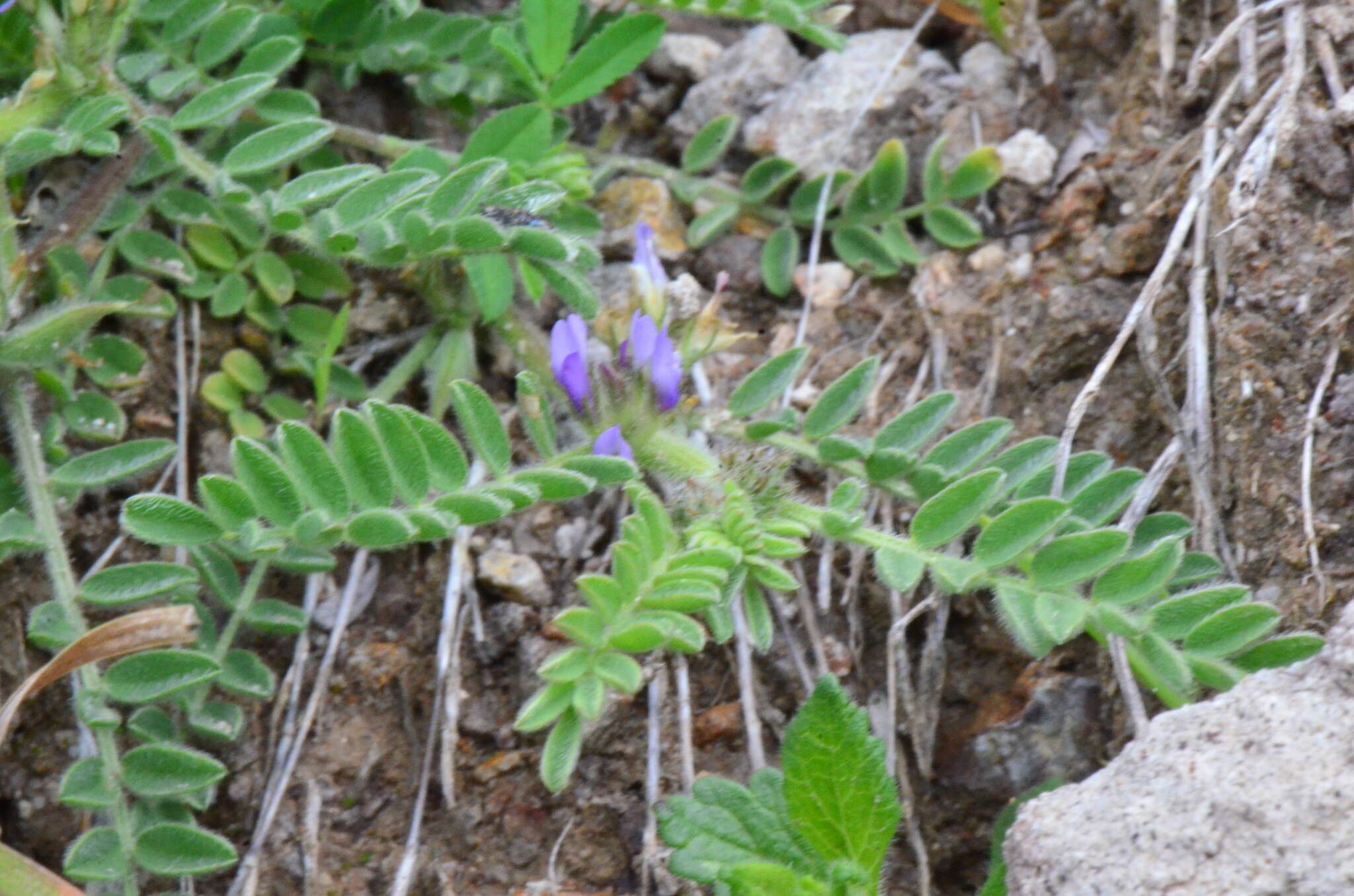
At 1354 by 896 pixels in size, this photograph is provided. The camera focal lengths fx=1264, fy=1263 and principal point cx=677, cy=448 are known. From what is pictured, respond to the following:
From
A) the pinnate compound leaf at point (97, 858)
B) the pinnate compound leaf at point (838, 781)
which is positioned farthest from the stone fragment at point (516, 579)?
the pinnate compound leaf at point (97, 858)

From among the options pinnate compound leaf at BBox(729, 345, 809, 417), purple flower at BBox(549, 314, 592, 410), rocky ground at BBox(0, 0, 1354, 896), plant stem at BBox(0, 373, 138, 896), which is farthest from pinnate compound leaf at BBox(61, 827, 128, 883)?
pinnate compound leaf at BBox(729, 345, 809, 417)

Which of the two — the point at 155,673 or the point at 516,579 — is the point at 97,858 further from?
the point at 516,579

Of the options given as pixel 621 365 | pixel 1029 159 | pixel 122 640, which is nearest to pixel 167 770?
pixel 122 640

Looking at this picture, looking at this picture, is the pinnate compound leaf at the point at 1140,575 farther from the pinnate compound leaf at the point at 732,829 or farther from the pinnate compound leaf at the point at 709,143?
the pinnate compound leaf at the point at 709,143

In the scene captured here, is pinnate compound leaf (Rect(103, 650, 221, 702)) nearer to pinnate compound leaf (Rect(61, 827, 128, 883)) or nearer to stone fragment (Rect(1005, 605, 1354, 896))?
pinnate compound leaf (Rect(61, 827, 128, 883))

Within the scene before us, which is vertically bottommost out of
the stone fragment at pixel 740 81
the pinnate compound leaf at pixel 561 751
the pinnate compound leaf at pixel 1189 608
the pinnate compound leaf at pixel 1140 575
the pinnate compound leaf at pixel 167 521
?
the pinnate compound leaf at pixel 561 751

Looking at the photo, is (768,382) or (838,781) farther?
(768,382)

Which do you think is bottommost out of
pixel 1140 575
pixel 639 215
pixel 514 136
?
pixel 1140 575
